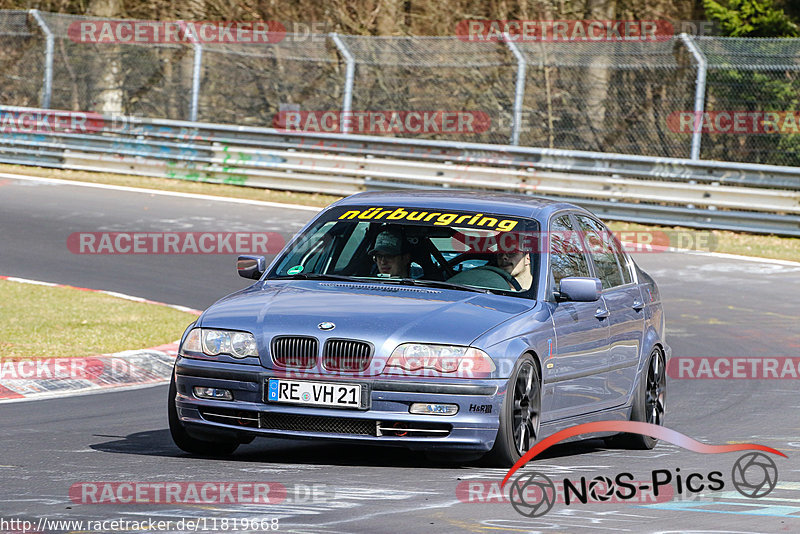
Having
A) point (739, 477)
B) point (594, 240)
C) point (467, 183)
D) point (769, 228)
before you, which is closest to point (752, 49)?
point (769, 228)

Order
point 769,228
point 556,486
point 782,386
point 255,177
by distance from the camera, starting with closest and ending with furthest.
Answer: point 556,486
point 782,386
point 769,228
point 255,177

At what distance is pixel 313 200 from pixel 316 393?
54.1 feet

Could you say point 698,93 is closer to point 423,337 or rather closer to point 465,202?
point 465,202

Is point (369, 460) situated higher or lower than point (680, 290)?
higher

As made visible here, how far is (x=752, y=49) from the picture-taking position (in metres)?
21.9

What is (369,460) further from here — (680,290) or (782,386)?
(680,290)

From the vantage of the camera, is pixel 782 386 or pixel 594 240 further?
pixel 782 386

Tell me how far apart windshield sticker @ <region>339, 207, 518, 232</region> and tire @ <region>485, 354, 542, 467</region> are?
1.12 metres

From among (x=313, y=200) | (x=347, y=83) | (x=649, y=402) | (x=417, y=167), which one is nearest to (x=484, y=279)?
(x=649, y=402)

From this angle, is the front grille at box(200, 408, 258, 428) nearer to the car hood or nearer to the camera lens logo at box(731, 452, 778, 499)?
the car hood

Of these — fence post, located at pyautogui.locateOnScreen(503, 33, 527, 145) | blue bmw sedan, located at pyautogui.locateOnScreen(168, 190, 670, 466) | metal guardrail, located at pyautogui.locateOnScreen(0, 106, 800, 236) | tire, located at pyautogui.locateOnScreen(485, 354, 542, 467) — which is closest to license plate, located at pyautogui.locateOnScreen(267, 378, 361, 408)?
blue bmw sedan, located at pyautogui.locateOnScreen(168, 190, 670, 466)

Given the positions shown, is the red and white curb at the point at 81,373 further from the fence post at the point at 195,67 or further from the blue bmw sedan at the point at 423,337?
the fence post at the point at 195,67

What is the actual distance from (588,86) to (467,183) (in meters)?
8.57

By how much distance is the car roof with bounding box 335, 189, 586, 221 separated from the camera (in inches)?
327
